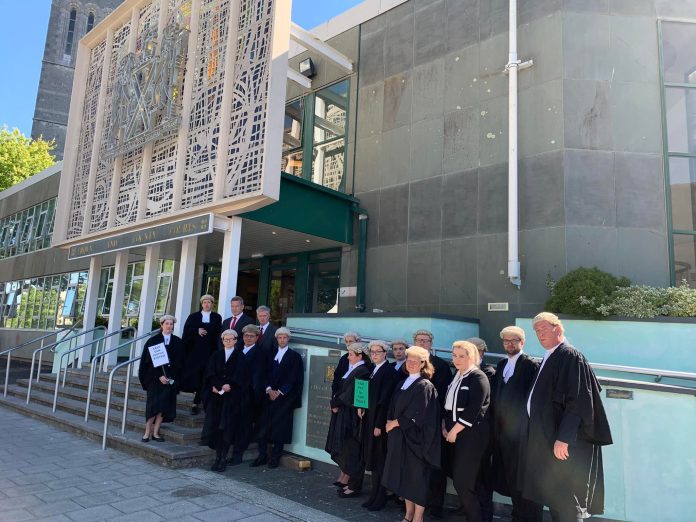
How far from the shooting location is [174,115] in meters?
11.0

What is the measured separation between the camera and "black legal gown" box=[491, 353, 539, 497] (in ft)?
15.6

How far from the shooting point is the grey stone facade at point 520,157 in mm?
9117

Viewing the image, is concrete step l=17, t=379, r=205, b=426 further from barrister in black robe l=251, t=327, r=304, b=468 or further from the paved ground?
barrister in black robe l=251, t=327, r=304, b=468

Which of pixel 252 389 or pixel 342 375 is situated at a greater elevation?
pixel 342 375

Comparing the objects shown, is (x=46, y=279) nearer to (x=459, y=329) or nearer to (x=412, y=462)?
(x=459, y=329)

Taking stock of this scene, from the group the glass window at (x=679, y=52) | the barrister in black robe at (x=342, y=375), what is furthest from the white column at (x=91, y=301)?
the glass window at (x=679, y=52)

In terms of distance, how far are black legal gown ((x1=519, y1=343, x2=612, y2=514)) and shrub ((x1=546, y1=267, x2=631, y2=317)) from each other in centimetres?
377

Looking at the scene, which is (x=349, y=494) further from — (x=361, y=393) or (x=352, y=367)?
(x=352, y=367)

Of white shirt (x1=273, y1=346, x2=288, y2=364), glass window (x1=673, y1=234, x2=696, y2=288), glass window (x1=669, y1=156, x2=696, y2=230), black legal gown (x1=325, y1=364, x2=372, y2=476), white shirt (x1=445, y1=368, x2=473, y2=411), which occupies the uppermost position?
glass window (x1=669, y1=156, x2=696, y2=230)

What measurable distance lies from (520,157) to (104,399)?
8817mm

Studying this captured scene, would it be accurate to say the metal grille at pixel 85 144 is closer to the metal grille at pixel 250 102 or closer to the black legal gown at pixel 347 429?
the metal grille at pixel 250 102

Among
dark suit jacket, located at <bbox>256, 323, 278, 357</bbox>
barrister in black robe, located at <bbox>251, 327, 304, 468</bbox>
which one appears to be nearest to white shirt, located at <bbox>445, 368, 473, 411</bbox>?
barrister in black robe, located at <bbox>251, 327, 304, 468</bbox>

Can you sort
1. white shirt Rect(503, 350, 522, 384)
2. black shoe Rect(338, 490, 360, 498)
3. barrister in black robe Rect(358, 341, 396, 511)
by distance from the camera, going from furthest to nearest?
black shoe Rect(338, 490, 360, 498) → barrister in black robe Rect(358, 341, 396, 511) → white shirt Rect(503, 350, 522, 384)

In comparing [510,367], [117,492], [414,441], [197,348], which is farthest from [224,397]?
[510,367]
